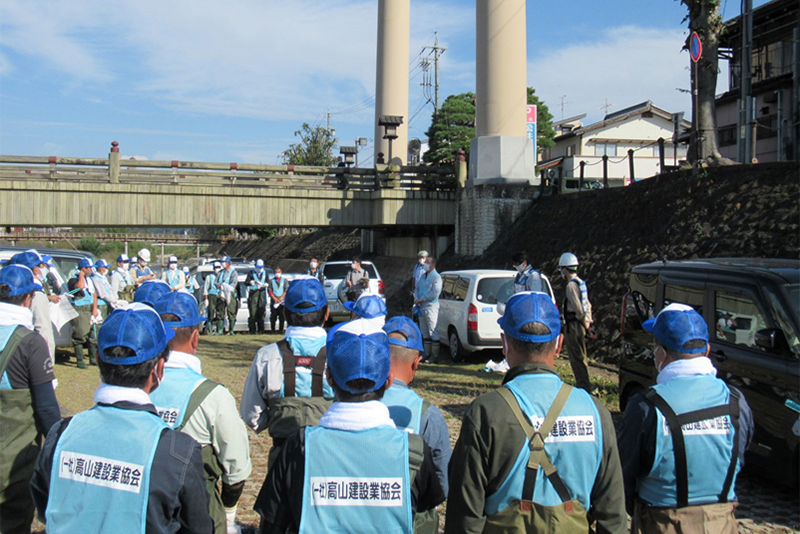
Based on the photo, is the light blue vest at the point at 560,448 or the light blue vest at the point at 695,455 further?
the light blue vest at the point at 695,455

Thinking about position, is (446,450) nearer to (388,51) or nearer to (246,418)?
(246,418)

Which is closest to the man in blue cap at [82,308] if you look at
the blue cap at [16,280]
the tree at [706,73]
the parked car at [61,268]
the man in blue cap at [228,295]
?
the parked car at [61,268]

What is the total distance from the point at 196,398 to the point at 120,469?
84 cm

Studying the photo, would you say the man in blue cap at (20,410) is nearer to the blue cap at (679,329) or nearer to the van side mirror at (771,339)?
the blue cap at (679,329)

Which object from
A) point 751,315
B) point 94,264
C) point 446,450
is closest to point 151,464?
point 446,450

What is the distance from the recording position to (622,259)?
1415 centimetres

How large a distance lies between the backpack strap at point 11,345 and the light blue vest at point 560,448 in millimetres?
2855

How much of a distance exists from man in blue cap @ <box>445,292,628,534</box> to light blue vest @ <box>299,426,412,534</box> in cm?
36

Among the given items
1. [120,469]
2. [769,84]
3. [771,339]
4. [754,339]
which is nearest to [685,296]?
[754,339]

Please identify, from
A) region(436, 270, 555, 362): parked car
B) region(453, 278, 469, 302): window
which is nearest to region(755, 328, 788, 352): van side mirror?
region(436, 270, 555, 362): parked car

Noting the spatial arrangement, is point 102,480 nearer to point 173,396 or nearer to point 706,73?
point 173,396

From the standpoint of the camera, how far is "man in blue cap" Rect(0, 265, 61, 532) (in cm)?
380

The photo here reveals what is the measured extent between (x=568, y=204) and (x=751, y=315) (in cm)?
1396

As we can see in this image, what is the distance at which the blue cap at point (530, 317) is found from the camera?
2743 mm
